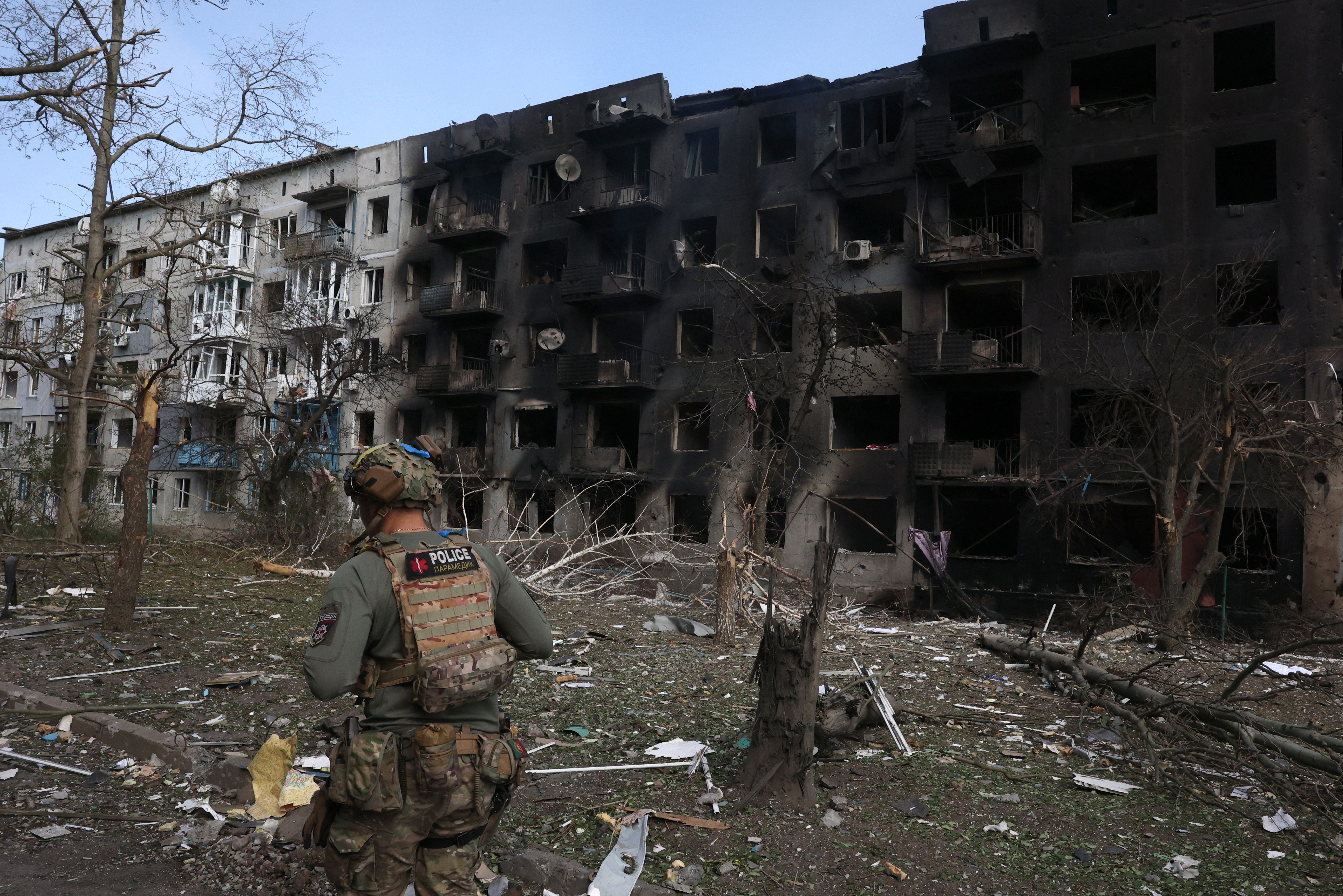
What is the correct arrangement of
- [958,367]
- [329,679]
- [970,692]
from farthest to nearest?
1. [958,367]
2. [970,692]
3. [329,679]

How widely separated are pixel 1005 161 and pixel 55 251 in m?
20.2

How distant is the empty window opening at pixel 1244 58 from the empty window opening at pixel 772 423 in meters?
11.9

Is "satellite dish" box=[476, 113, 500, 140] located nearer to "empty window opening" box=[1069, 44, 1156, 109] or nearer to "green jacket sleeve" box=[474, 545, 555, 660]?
"empty window opening" box=[1069, 44, 1156, 109]

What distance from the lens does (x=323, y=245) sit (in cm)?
3180

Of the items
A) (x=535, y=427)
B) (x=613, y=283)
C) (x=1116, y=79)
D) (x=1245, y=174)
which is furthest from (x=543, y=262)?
(x=1245, y=174)

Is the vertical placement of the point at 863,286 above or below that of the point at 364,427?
above

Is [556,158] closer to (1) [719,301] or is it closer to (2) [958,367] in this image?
(1) [719,301]

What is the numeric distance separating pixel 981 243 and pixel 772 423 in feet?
23.3

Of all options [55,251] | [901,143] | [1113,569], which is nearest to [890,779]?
[1113,569]

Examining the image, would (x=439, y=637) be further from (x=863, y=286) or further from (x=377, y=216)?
(x=377, y=216)

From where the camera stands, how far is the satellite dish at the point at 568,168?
26.3 m

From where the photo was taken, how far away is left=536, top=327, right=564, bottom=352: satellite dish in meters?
25.8

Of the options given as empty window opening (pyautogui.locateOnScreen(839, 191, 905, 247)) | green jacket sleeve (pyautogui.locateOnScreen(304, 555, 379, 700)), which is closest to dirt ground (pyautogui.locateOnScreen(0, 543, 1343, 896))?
green jacket sleeve (pyautogui.locateOnScreen(304, 555, 379, 700))

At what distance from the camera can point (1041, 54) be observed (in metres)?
19.9
